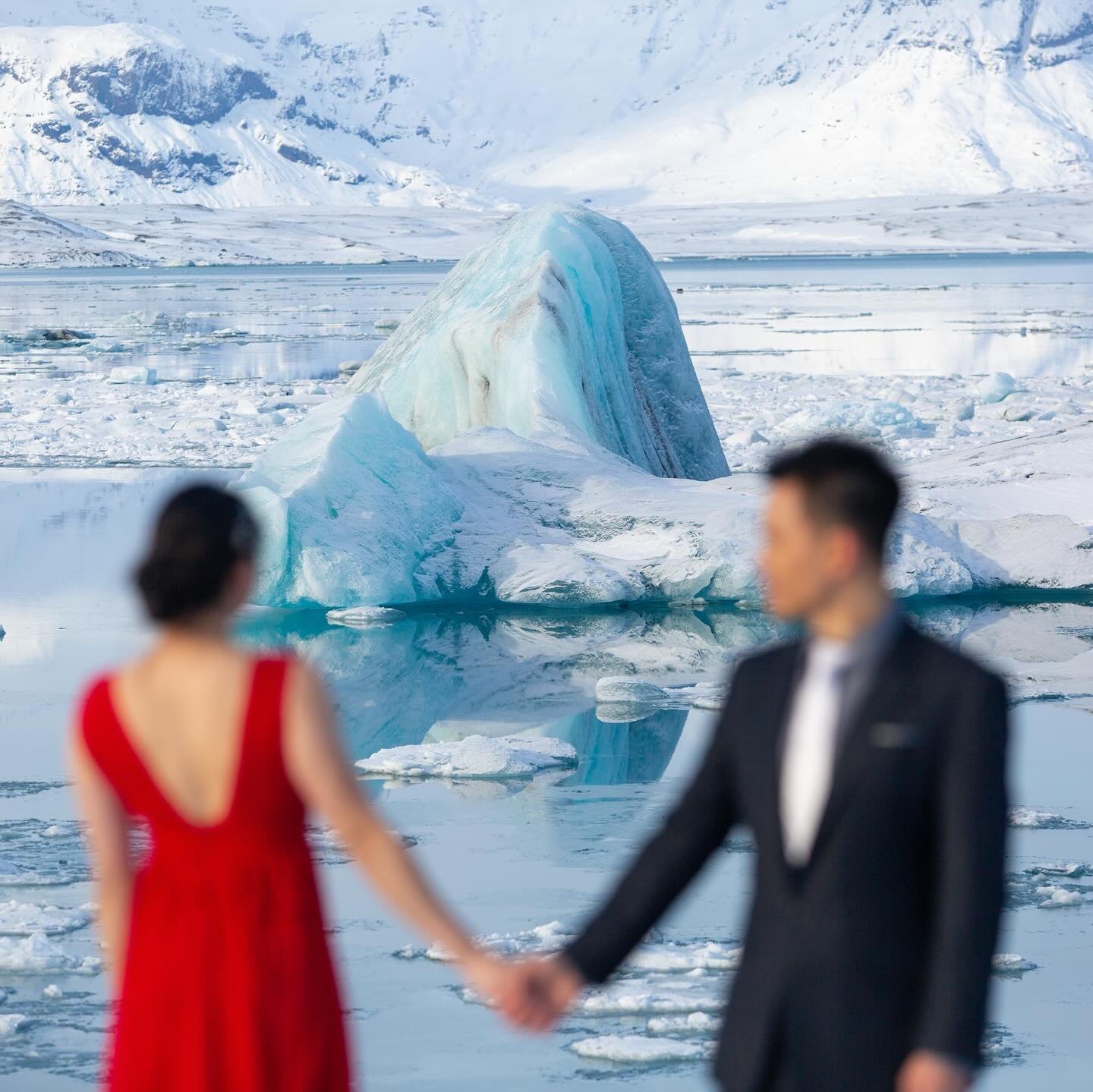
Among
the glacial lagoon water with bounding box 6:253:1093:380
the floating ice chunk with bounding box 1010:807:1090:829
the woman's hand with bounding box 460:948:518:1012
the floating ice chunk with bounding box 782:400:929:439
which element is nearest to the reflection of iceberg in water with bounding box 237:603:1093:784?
the floating ice chunk with bounding box 1010:807:1090:829

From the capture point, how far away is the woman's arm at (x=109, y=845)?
215 centimetres

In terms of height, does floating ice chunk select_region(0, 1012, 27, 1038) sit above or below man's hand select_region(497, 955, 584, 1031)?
below

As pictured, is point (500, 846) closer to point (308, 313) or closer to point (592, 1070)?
point (592, 1070)

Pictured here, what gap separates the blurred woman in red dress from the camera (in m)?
2.10

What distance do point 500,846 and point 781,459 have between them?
3.68 m

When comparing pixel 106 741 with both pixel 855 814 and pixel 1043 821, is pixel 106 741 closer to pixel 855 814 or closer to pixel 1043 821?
pixel 855 814

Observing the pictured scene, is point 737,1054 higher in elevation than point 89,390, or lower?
lower

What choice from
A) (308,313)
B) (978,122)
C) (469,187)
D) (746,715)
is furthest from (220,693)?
(469,187)

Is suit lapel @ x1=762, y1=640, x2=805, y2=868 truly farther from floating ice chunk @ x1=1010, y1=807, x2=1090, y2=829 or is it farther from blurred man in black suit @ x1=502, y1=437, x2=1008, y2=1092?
floating ice chunk @ x1=1010, y1=807, x2=1090, y2=829

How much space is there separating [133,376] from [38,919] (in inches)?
767

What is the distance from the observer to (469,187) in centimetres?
19425

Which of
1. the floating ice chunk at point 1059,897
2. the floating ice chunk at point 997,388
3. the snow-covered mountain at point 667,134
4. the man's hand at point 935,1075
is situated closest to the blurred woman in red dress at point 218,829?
the man's hand at point 935,1075

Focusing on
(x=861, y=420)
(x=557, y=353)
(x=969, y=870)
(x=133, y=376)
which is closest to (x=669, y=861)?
(x=969, y=870)

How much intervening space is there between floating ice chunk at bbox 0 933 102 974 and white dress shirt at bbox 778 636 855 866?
9.52ft
